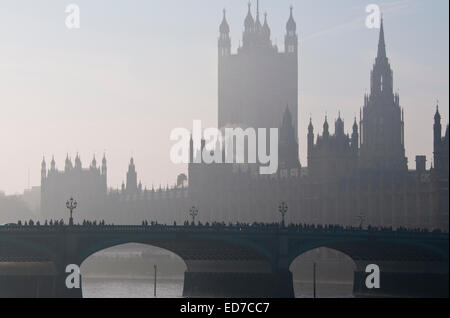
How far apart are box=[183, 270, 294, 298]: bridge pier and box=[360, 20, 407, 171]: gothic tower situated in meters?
73.4

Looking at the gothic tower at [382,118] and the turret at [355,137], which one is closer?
the turret at [355,137]

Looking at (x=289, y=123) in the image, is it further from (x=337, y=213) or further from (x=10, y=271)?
(x=10, y=271)

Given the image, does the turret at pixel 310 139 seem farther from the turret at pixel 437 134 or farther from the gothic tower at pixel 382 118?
the turret at pixel 437 134

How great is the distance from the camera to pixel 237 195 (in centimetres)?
18312

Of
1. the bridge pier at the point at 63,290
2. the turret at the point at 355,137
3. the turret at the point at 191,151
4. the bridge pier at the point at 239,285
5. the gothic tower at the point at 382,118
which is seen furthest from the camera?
the turret at the point at 191,151

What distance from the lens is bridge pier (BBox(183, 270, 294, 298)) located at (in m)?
102

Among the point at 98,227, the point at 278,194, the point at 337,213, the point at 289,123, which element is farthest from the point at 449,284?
the point at 289,123

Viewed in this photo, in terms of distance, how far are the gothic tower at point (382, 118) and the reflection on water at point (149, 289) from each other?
152 feet

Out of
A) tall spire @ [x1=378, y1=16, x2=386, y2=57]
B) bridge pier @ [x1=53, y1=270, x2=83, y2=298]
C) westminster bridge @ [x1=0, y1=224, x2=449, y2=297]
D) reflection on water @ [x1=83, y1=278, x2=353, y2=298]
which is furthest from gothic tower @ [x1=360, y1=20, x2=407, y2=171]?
bridge pier @ [x1=53, y1=270, x2=83, y2=298]

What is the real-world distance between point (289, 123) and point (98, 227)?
95005 mm

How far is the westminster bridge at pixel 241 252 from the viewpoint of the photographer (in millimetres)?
95688

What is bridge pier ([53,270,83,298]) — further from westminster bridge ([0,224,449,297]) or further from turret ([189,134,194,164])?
turret ([189,134,194,164])

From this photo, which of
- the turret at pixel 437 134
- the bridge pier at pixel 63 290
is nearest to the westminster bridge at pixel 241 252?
the bridge pier at pixel 63 290


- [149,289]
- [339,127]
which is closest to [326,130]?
[339,127]
